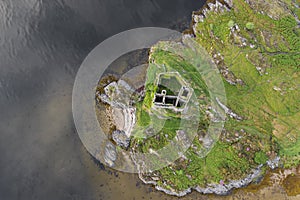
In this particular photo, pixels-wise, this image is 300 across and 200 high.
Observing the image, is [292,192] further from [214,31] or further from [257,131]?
[214,31]

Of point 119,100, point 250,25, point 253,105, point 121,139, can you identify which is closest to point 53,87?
point 119,100

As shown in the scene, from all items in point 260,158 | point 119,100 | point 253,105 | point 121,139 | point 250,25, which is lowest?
point 260,158

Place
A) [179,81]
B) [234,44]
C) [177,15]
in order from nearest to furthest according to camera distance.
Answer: [179,81]
[234,44]
[177,15]

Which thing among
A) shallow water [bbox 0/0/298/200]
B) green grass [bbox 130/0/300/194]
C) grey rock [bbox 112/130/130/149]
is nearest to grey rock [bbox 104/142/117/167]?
grey rock [bbox 112/130/130/149]

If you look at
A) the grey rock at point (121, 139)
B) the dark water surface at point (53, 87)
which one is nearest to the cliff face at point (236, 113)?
the grey rock at point (121, 139)

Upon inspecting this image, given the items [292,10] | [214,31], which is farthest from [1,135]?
[292,10]

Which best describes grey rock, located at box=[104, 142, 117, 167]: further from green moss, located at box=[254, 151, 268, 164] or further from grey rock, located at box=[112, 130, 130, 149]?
green moss, located at box=[254, 151, 268, 164]

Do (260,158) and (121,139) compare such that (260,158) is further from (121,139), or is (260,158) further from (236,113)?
(121,139)
